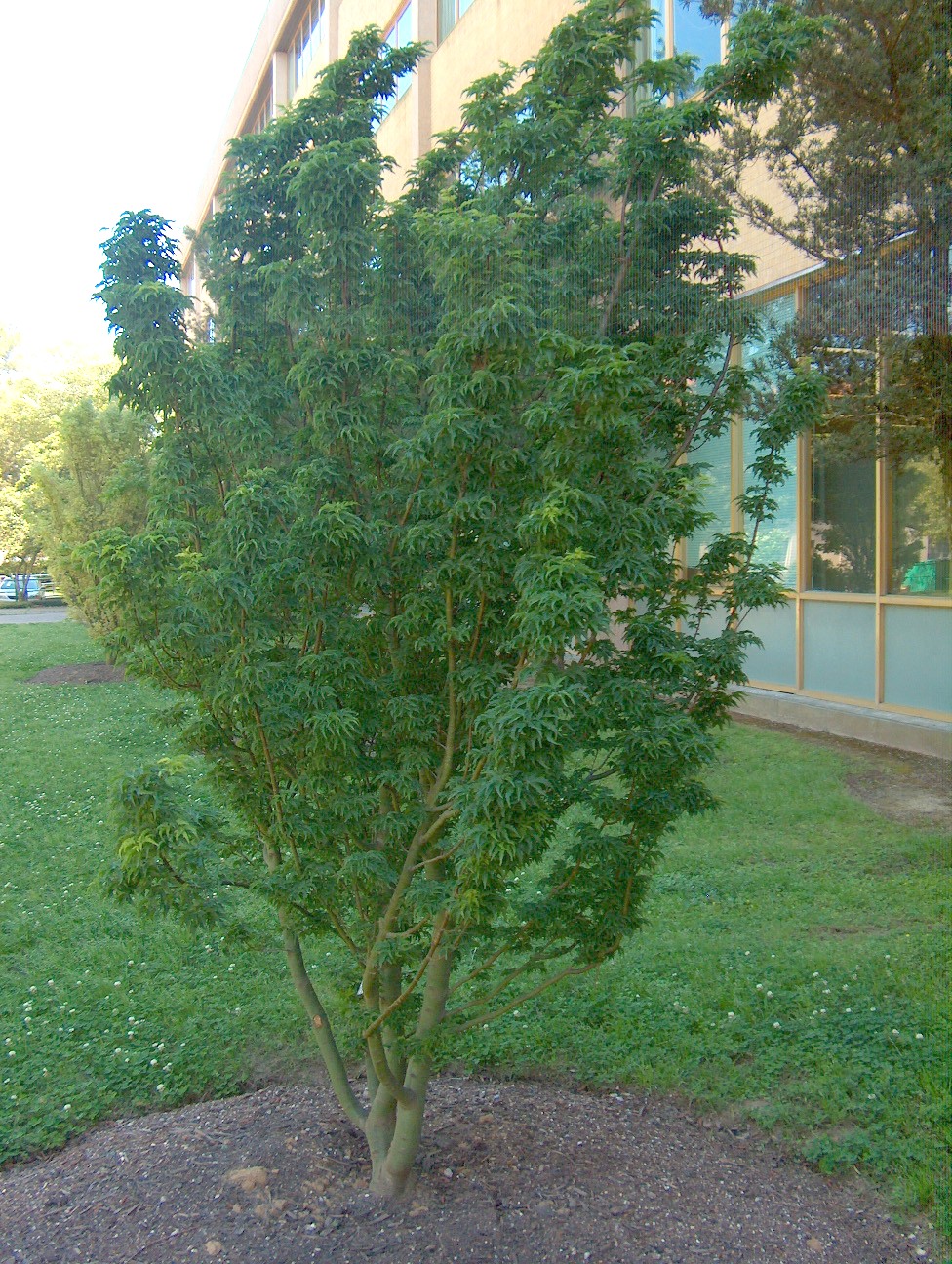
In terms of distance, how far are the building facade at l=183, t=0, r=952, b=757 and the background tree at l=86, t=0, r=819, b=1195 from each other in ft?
17.3

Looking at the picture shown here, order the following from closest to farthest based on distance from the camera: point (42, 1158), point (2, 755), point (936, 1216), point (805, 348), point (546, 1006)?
point (936, 1216) < point (42, 1158) < point (546, 1006) < point (805, 348) < point (2, 755)

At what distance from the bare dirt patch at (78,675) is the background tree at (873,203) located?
38.3ft

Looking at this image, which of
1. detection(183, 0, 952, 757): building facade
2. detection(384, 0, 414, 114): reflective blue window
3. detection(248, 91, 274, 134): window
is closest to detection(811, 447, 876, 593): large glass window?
detection(183, 0, 952, 757): building facade

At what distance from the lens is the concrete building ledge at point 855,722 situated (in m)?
9.35

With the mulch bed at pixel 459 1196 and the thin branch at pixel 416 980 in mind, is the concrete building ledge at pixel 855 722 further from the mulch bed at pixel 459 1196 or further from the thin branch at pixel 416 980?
the thin branch at pixel 416 980

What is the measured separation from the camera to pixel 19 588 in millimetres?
41688

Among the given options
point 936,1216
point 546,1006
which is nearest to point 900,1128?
point 936,1216

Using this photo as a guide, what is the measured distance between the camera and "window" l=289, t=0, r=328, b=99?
2036 cm

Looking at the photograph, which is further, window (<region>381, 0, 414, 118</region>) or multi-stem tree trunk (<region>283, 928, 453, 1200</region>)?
window (<region>381, 0, 414, 118</region>)

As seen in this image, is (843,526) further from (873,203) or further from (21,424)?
(21,424)

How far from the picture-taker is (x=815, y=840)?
7258 millimetres

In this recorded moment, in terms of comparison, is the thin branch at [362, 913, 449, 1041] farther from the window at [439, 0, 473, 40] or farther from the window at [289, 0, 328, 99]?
the window at [289, 0, 328, 99]

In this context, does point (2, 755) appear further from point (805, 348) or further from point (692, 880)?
point (805, 348)

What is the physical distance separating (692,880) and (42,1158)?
12.9 ft
